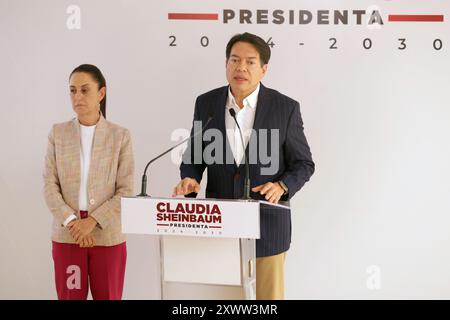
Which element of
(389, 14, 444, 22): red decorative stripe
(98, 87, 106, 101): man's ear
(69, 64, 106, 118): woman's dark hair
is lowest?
(98, 87, 106, 101): man's ear

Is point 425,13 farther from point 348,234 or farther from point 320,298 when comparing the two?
point 320,298

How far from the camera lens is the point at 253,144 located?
291 cm

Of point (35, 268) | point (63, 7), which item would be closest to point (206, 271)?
point (35, 268)

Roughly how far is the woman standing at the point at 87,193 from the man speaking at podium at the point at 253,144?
45cm

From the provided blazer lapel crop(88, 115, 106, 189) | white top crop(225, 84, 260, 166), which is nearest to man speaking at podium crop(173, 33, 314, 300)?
white top crop(225, 84, 260, 166)

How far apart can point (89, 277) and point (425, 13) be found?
7.60ft

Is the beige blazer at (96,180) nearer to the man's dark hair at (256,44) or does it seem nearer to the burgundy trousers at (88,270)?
the burgundy trousers at (88,270)

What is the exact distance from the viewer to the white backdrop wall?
125 inches

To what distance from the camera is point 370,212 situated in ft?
10.7

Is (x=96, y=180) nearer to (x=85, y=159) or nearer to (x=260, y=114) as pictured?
(x=85, y=159)

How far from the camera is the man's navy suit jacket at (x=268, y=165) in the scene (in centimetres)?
285

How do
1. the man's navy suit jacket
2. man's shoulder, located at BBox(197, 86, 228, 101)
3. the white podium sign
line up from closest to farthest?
the white podium sign → the man's navy suit jacket → man's shoulder, located at BBox(197, 86, 228, 101)

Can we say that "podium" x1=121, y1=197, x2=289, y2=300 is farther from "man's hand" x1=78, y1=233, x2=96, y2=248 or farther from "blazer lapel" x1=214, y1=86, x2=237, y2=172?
"man's hand" x1=78, y1=233, x2=96, y2=248

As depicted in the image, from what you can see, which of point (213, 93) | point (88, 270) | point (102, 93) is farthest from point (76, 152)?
point (213, 93)
